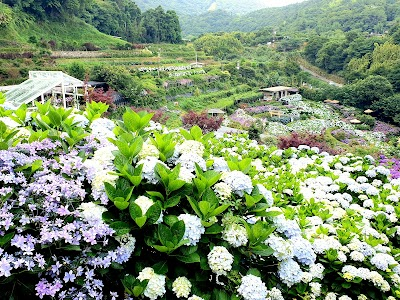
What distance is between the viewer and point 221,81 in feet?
123

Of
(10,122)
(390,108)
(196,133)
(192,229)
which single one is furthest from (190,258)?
(390,108)

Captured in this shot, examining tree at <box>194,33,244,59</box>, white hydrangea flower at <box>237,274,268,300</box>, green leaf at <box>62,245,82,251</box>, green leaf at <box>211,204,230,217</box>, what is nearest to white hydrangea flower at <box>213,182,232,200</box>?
green leaf at <box>211,204,230,217</box>

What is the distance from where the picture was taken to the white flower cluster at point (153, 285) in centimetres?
129

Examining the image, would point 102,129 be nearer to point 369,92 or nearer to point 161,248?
point 161,248

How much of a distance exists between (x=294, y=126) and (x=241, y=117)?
400 cm

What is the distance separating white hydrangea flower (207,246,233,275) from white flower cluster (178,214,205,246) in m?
0.08

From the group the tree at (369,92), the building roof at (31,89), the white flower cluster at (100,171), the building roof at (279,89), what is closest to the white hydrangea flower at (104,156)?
the white flower cluster at (100,171)

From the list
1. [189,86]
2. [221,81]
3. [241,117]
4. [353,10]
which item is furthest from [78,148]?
[353,10]

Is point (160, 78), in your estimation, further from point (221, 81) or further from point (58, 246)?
point (58, 246)

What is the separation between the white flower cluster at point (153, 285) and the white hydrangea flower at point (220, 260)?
20 cm

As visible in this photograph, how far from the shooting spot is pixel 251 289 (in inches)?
52.2

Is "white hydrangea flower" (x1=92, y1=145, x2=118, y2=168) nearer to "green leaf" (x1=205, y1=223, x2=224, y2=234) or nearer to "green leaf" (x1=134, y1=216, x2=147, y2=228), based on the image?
"green leaf" (x1=134, y1=216, x2=147, y2=228)

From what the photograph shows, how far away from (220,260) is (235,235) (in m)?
0.13

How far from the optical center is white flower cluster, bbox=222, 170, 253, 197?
5.23 feet
